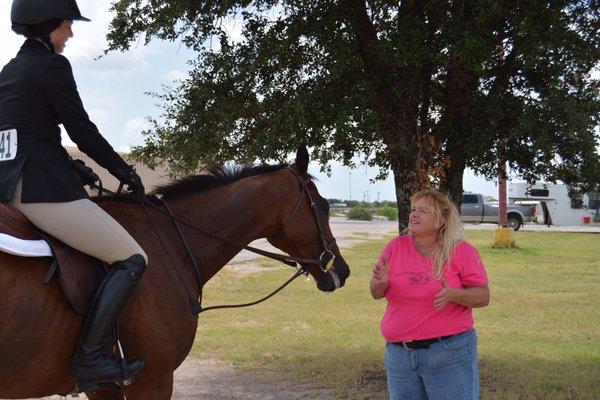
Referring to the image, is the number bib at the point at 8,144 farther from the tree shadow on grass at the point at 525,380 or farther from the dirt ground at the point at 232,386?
the tree shadow on grass at the point at 525,380

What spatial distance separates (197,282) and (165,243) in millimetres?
357

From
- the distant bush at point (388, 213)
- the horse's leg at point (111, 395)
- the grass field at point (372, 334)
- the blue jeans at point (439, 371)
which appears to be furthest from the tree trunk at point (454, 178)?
the distant bush at point (388, 213)

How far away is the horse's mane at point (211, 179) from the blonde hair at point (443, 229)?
1297 millimetres

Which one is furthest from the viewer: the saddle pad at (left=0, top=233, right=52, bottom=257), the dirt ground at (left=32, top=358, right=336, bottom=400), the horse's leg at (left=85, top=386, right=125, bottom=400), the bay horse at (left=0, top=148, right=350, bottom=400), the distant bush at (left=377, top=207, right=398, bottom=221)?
the distant bush at (left=377, top=207, right=398, bottom=221)

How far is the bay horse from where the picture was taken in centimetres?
345

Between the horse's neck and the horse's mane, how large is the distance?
5 cm

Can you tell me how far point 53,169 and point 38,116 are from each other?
31 centimetres

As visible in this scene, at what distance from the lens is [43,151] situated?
3.61 meters

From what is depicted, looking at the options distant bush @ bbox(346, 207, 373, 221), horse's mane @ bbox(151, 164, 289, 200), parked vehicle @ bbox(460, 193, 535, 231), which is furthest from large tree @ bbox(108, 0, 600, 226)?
distant bush @ bbox(346, 207, 373, 221)

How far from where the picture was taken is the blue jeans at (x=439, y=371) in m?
3.84

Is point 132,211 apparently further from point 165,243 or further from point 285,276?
point 285,276

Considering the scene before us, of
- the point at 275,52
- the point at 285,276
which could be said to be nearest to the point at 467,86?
the point at 275,52

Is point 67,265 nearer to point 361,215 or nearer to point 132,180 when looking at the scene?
point 132,180

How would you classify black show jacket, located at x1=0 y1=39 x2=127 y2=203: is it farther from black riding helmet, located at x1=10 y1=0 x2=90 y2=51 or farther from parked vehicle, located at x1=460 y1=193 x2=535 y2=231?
parked vehicle, located at x1=460 y1=193 x2=535 y2=231
